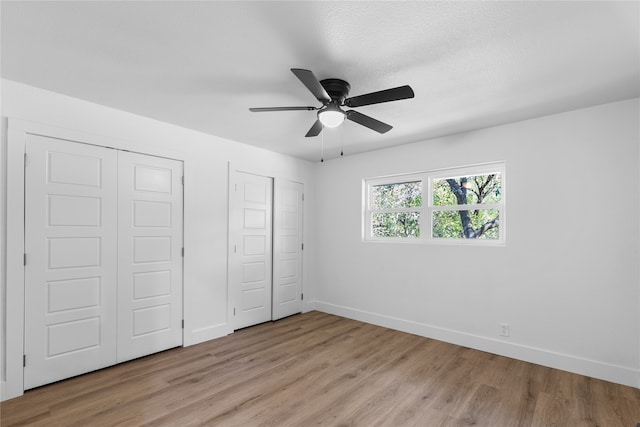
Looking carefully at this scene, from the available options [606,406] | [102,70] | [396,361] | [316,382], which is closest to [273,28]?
[102,70]

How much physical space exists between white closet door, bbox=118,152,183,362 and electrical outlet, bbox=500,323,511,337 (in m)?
3.52

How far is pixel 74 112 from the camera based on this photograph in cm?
275

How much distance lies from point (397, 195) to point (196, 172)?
269 cm

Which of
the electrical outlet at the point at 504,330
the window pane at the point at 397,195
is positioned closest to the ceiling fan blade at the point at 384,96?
the window pane at the point at 397,195

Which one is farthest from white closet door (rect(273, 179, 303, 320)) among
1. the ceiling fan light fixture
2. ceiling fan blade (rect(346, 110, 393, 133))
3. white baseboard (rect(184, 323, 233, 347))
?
the ceiling fan light fixture

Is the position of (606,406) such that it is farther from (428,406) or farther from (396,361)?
(396,361)

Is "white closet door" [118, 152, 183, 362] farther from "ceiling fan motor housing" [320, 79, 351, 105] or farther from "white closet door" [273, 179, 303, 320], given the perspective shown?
"ceiling fan motor housing" [320, 79, 351, 105]

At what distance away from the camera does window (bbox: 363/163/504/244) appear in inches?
140

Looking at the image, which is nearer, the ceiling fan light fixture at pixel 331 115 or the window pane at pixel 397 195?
the ceiling fan light fixture at pixel 331 115

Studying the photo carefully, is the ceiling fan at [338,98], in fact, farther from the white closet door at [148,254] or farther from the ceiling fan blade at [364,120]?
the white closet door at [148,254]

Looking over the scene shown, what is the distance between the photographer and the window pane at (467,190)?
11.6ft

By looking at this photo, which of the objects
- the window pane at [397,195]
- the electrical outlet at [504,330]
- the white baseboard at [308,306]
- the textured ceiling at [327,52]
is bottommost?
the white baseboard at [308,306]

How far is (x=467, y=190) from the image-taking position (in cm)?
375

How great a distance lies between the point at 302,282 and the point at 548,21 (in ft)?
13.8
